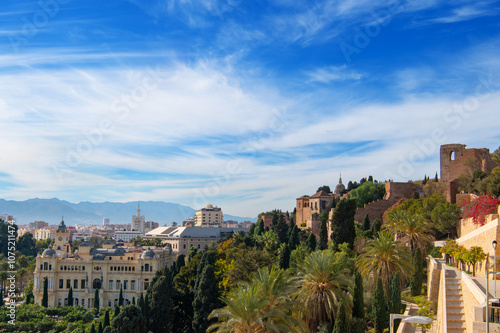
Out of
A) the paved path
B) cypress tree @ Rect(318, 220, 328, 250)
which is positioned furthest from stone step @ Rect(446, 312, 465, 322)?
cypress tree @ Rect(318, 220, 328, 250)

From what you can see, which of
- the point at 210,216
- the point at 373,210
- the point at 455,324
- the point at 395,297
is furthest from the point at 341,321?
the point at 210,216

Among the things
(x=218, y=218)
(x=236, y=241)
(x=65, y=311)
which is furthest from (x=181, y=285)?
(x=218, y=218)

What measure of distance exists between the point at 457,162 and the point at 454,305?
3057 centimetres

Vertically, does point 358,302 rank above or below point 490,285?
below

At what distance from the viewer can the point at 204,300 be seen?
35562 mm

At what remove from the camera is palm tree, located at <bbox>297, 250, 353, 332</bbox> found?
23.6 metres

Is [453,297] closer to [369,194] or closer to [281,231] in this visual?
[369,194]

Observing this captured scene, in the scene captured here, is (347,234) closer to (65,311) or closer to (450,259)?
(450,259)

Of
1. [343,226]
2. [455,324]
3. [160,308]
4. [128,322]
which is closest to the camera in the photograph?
[455,324]

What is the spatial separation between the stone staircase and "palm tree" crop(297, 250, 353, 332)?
5.53 meters

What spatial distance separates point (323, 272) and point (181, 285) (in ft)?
71.1

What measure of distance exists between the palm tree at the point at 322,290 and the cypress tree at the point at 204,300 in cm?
1316

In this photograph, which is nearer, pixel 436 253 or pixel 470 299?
pixel 470 299

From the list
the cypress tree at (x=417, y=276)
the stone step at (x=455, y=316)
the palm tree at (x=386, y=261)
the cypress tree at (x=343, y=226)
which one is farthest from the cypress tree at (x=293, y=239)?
the stone step at (x=455, y=316)
